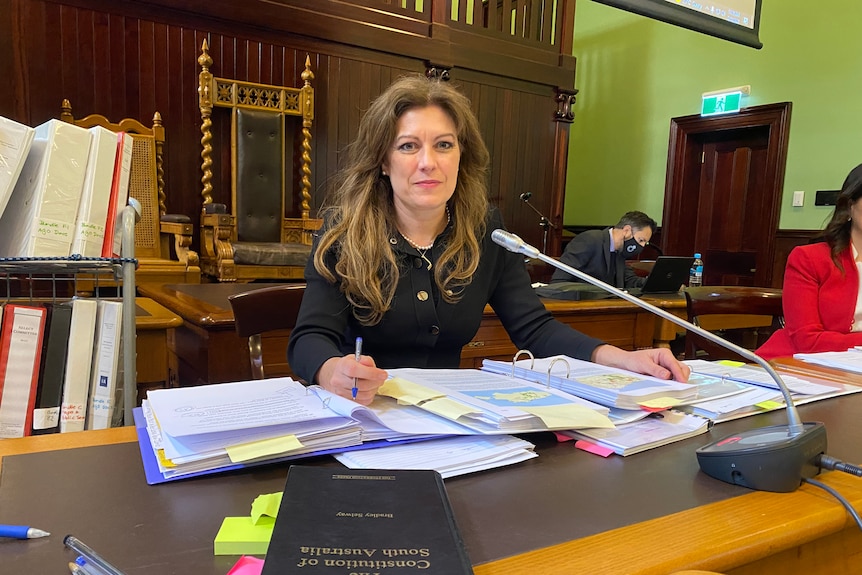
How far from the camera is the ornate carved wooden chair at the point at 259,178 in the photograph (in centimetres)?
395

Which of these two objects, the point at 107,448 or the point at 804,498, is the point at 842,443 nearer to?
the point at 804,498

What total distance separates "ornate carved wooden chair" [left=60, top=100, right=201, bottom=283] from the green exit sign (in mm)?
4574

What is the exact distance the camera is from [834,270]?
6.17 feet

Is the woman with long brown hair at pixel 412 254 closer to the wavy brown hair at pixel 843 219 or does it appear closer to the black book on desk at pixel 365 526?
the black book on desk at pixel 365 526

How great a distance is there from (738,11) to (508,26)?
6.50 ft

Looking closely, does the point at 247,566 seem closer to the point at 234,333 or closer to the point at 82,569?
the point at 82,569

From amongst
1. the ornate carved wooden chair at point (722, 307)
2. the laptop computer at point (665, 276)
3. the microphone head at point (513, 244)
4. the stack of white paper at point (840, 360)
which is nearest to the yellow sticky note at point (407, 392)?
the microphone head at point (513, 244)

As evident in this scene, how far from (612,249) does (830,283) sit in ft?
5.90

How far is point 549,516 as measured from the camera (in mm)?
577

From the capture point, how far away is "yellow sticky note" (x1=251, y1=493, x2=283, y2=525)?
53cm

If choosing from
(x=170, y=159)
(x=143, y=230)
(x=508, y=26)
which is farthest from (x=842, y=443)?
(x=508, y=26)

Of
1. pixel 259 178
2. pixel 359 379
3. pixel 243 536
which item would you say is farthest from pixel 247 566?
pixel 259 178

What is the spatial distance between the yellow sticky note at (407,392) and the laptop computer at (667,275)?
234cm

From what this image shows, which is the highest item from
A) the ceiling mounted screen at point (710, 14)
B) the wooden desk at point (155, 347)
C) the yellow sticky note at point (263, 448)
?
the ceiling mounted screen at point (710, 14)
